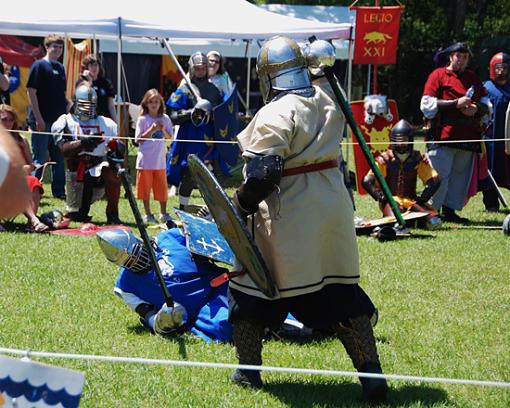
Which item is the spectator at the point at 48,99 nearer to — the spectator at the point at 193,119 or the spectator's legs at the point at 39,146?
the spectator's legs at the point at 39,146

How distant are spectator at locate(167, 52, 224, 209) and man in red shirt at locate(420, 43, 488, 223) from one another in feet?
8.50

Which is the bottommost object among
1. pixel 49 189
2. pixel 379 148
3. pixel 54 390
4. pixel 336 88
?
pixel 49 189

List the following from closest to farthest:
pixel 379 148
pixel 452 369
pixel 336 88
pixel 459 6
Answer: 1. pixel 452 369
2. pixel 336 88
3. pixel 379 148
4. pixel 459 6

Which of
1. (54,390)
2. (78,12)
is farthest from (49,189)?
(54,390)

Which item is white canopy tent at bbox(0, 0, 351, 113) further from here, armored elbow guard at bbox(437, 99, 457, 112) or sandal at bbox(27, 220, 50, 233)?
sandal at bbox(27, 220, 50, 233)

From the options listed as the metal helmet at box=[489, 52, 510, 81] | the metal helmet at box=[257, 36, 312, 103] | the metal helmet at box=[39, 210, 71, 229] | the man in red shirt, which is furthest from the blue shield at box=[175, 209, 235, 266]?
the metal helmet at box=[489, 52, 510, 81]

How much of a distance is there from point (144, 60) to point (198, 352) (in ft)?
59.7

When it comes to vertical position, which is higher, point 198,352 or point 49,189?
point 198,352

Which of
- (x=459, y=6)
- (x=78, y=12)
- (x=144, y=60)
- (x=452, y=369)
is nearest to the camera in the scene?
(x=452, y=369)

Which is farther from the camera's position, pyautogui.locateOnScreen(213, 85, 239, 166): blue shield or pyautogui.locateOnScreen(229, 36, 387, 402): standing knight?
pyautogui.locateOnScreen(213, 85, 239, 166): blue shield

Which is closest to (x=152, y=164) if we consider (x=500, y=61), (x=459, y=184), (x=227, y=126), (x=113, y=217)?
(x=113, y=217)

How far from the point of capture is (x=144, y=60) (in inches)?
873

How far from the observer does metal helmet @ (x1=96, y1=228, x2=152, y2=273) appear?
4.80m

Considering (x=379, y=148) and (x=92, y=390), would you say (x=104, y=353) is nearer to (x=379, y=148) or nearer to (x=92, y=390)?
(x=92, y=390)
